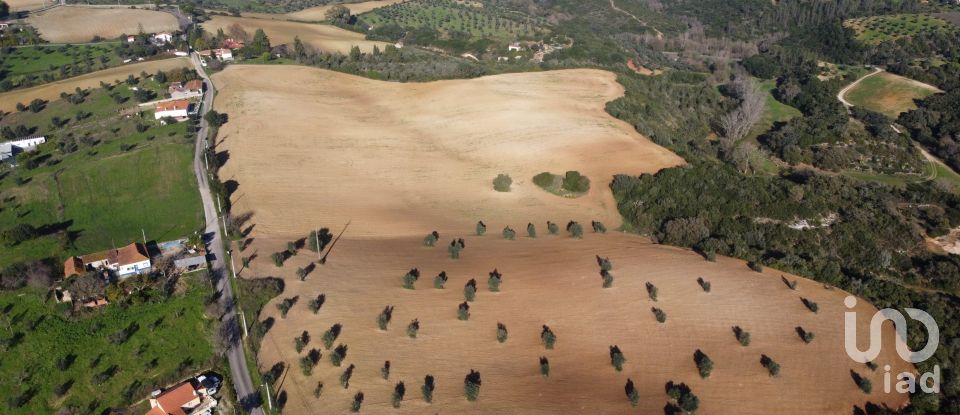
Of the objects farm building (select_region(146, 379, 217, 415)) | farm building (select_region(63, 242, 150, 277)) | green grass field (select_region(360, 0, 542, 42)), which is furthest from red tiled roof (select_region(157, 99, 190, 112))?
green grass field (select_region(360, 0, 542, 42))

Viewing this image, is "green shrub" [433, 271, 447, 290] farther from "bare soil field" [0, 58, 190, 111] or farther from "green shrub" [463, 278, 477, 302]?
"bare soil field" [0, 58, 190, 111]

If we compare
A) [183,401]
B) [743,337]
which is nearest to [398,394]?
[183,401]

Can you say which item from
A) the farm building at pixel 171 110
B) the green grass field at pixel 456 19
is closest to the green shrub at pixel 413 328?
the farm building at pixel 171 110

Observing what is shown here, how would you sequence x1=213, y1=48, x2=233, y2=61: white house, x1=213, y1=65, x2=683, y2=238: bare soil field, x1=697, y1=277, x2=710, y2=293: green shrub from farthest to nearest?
x1=213, y1=48, x2=233, y2=61: white house → x1=213, y1=65, x2=683, y2=238: bare soil field → x1=697, y1=277, x2=710, y2=293: green shrub

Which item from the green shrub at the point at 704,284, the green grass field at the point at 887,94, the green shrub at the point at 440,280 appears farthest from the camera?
the green grass field at the point at 887,94

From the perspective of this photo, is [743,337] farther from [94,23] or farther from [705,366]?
[94,23]

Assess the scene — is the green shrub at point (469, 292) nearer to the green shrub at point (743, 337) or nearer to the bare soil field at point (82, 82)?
the green shrub at point (743, 337)
